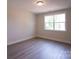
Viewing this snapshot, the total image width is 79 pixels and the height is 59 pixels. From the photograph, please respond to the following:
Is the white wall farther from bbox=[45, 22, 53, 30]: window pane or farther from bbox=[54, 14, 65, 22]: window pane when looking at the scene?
bbox=[54, 14, 65, 22]: window pane

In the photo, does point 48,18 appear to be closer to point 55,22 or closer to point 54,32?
point 55,22

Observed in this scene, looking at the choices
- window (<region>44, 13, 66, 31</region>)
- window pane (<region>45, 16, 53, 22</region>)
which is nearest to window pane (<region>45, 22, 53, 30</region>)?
window (<region>44, 13, 66, 31</region>)

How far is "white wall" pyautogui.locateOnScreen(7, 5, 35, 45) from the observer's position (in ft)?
13.6

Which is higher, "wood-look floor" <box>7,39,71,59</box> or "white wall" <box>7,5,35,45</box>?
"white wall" <box>7,5,35,45</box>

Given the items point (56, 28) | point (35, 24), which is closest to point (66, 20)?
point (56, 28)

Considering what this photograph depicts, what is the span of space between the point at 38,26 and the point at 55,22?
1764 mm

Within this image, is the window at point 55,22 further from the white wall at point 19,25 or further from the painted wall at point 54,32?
the white wall at point 19,25

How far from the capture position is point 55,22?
17.2 feet

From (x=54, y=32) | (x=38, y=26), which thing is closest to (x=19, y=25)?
(x=38, y=26)

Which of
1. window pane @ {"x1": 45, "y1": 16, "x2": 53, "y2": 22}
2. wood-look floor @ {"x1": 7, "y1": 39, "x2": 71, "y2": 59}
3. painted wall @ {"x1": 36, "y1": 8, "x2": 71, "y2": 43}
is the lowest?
wood-look floor @ {"x1": 7, "y1": 39, "x2": 71, "y2": 59}

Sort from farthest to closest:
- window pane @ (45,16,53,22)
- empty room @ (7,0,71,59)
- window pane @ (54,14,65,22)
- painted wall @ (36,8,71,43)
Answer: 1. window pane @ (45,16,53,22)
2. window pane @ (54,14,65,22)
3. painted wall @ (36,8,71,43)
4. empty room @ (7,0,71,59)

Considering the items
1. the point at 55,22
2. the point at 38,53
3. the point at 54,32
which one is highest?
the point at 55,22
